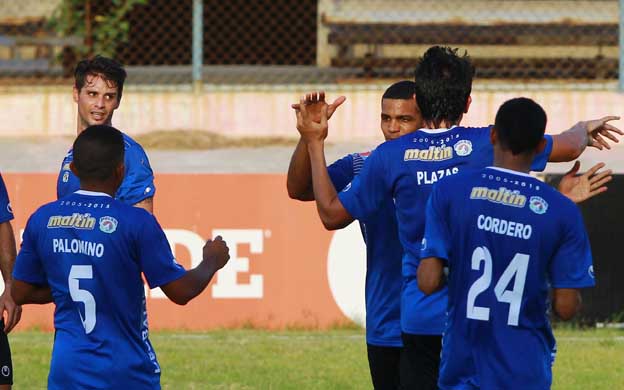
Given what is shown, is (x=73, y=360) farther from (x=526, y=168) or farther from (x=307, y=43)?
(x=307, y=43)

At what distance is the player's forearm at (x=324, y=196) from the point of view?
566 cm

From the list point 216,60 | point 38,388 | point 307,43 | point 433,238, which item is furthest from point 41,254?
point 216,60

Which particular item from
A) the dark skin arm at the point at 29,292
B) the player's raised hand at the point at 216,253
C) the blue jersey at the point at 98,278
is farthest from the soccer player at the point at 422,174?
the dark skin arm at the point at 29,292

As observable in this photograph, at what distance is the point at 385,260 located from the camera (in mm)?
6031

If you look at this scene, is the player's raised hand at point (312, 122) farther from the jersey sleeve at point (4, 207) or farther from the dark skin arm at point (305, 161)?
the jersey sleeve at point (4, 207)

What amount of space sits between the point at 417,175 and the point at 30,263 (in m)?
1.66

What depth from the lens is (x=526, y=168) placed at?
4898 mm

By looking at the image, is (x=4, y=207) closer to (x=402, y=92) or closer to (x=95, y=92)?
(x=95, y=92)

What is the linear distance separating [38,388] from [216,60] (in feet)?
35.6

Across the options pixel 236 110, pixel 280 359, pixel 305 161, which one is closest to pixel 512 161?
pixel 305 161

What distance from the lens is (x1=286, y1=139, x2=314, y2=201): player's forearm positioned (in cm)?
602

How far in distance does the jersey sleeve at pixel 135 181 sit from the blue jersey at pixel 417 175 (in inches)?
46.5

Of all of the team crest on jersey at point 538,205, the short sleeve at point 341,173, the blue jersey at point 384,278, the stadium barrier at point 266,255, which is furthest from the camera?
the stadium barrier at point 266,255

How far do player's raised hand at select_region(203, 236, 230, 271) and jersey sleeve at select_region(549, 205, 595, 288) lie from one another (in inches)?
56.6
